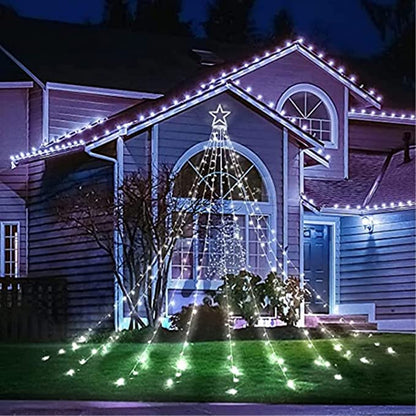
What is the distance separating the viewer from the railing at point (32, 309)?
1847 centimetres

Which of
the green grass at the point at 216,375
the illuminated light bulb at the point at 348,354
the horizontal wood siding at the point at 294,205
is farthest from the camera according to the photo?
the horizontal wood siding at the point at 294,205

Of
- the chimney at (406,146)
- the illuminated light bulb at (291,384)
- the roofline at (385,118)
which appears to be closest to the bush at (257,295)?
the illuminated light bulb at (291,384)

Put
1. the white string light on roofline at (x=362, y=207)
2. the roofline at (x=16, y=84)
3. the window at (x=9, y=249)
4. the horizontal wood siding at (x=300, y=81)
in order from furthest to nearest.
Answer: the horizontal wood siding at (x=300, y=81) → the roofline at (x=16, y=84) → the window at (x=9, y=249) → the white string light on roofline at (x=362, y=207)

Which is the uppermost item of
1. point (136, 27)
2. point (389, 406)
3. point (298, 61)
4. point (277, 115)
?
point (136, 27)

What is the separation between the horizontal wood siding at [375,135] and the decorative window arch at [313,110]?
131 cm

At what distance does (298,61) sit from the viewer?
72.0ft

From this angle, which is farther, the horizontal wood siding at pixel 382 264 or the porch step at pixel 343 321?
the horizontal wood siding at pixel 382 264

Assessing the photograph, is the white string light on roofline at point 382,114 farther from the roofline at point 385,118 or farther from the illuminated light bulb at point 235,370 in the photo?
the illuminated light bulb at point 235,370

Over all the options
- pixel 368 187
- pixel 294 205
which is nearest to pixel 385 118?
pixel 368 187

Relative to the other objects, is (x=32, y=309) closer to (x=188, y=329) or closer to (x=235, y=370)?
(x=188, y=329)

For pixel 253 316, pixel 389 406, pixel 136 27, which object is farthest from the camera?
pixel 136 27

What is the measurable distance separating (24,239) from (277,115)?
5883 millimetres

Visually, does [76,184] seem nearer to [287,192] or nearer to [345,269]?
[287,192]

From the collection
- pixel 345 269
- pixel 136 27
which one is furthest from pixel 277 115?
pixel 136 27
